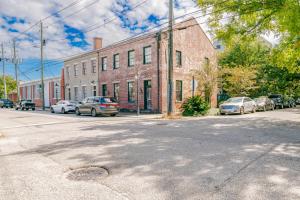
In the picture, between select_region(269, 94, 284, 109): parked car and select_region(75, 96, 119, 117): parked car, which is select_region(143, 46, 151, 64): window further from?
select_region(269, 94, 284, 109): parked car

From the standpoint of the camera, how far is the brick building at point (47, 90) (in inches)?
1451

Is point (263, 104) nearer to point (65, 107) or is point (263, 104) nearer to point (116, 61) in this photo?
point (116, 61)

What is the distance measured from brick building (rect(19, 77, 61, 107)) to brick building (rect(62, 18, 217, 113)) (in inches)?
419

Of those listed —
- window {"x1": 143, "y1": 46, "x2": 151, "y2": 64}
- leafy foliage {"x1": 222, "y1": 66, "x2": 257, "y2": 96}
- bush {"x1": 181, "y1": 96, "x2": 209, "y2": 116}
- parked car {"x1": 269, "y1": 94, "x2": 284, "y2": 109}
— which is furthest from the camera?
parked car {"x1": 269, "y1": 94, "x2": 284, "y2": 109}

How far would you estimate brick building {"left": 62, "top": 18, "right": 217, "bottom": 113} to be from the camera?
20448 millimetres

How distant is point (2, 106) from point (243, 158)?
164ft

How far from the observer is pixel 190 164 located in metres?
5.00

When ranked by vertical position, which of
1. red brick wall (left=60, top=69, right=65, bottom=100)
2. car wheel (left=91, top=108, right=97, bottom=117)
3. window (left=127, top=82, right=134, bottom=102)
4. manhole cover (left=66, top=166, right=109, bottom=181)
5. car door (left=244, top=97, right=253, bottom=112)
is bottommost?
manhole cover (left=66, top=166, right=109, bottom=181)

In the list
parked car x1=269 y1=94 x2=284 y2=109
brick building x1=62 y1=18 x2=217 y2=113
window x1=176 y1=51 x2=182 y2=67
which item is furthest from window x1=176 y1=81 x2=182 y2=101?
parked car x1=269 y1=94 x2=284 y2=109

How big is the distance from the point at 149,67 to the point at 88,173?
682 inches

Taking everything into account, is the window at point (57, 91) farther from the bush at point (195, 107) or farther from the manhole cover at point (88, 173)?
the manhole cover at point (88, 173)

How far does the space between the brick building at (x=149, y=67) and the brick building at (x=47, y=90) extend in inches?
419

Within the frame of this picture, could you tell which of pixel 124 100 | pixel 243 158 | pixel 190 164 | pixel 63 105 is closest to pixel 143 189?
pixel 190 164

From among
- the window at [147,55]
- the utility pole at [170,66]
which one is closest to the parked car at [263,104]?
the utility pole at [170,66]
